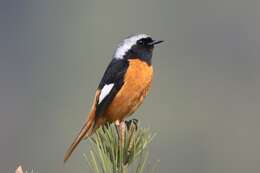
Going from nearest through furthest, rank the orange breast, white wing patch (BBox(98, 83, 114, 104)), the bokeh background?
white wing patch (BBox(98, 83, 114, 104)) → the orange breast → the bokeh background

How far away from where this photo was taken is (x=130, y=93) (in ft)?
24.9

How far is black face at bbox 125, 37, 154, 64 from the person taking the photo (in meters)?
7.86

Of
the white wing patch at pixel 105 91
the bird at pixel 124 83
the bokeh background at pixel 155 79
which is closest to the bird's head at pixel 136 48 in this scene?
the bird at pixel 124 83

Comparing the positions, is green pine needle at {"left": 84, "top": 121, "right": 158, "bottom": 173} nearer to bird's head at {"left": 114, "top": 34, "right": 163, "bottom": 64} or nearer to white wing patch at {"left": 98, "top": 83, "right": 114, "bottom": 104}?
white wing patch at {"left": 98, "top": 83, "right": 114, "bottom": 104}

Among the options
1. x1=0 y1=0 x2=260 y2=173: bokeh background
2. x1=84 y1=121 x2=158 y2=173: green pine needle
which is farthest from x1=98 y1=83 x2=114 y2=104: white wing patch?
x1=0 y1=0 x2=260 y2=173: bokeh background

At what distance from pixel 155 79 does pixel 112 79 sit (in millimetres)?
61070

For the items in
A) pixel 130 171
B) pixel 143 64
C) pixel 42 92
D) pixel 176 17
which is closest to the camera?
pixel 130 171

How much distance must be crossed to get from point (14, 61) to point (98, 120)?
245 ft

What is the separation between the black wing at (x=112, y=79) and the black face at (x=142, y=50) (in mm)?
116

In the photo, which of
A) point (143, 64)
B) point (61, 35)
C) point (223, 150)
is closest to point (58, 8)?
point (61, 35)

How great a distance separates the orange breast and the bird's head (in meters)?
0.14

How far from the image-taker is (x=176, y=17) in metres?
93.6

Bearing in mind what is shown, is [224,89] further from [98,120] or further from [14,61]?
[98,120]

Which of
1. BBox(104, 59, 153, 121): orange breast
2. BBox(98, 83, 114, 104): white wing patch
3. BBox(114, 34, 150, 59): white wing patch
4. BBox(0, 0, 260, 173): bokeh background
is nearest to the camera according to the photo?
BBox(98, 83, 114, 104): white wing patch
